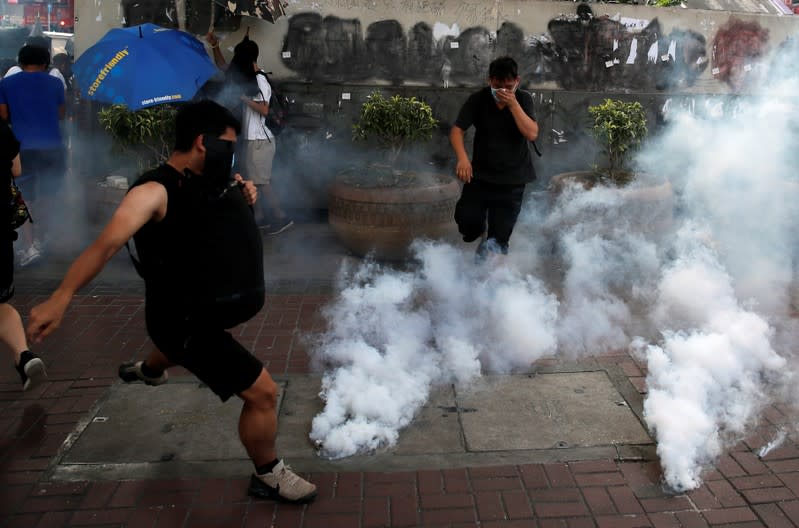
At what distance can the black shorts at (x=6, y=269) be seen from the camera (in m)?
3.72

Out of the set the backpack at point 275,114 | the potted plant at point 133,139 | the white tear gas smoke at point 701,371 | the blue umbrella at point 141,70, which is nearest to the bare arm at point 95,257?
the white tear gas smoke at point 701,371

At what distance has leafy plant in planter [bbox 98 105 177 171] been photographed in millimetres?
6148

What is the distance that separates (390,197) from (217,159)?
3327 millimetres

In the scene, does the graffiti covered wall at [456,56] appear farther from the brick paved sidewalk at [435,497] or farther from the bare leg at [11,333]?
the brick paved sidewalk at [435,497]

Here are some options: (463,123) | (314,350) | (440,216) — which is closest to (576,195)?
(440,216)

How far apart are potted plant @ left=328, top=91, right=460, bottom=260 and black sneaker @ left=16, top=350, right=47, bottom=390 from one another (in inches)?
115

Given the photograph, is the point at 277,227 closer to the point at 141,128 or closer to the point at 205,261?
the point at 141,128

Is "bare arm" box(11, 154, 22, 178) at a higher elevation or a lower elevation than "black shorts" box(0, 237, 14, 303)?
higher

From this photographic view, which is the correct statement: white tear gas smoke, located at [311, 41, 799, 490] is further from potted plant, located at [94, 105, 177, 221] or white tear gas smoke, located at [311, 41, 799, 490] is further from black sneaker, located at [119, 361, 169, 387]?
potted plant, located at [94, 105, 177, 221]

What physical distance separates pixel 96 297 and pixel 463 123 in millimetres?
3168

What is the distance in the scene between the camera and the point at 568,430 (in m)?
3.50

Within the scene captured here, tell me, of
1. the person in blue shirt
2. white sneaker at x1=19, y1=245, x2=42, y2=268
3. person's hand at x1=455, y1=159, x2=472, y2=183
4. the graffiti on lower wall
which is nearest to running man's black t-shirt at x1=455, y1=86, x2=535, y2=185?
Result: person's hand at x1=455, y1=159, x2=472, y2=183

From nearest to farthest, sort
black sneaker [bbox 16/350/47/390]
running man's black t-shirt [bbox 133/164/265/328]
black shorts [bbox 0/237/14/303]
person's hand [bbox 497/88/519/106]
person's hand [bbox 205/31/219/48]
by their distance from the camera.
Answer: running man's black t-shirt [bbox 133/164/265/328], black shorts [bbox 0/237/14/303], black sneaker [bbox 16/350/47/390], person's hand [bbox 497/88/519/106], person's hand [bbox 205/31/219/48]

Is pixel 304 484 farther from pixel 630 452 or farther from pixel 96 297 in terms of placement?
pixel 96 297
